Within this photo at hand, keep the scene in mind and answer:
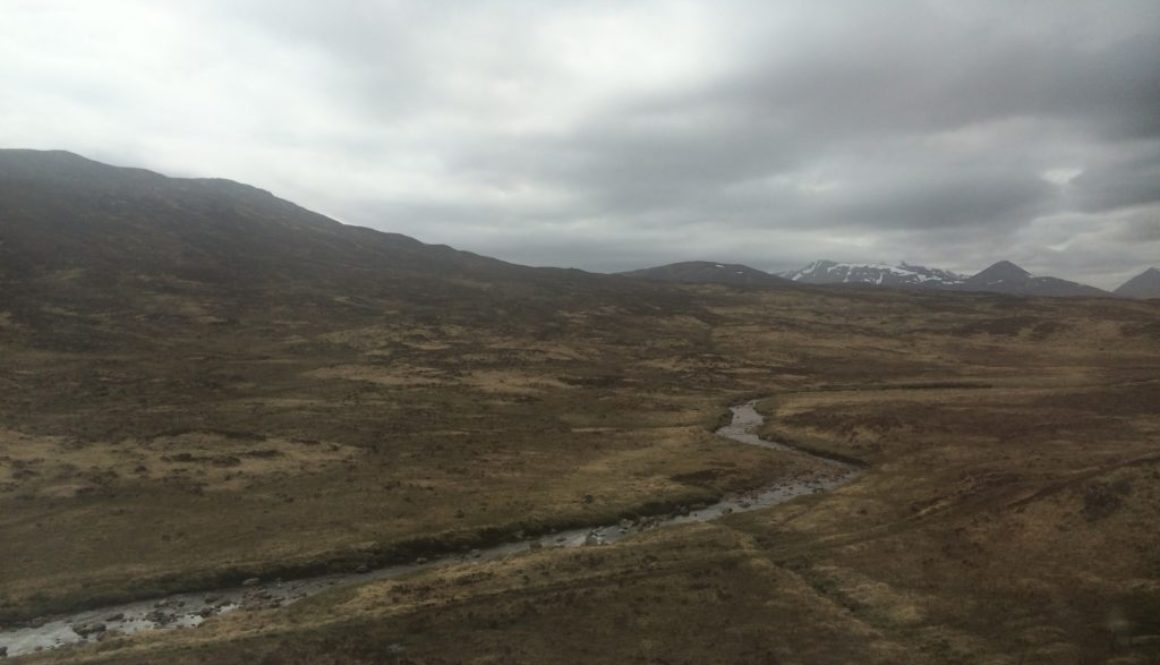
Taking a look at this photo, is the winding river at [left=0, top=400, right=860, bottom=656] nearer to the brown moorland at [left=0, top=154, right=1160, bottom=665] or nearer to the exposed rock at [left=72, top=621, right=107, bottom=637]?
the exposed rock at [left=72, top=621, right=107, bottom=637]

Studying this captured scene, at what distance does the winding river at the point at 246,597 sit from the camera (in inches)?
1230

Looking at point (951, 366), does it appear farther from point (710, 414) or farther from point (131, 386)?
point (131, 386)

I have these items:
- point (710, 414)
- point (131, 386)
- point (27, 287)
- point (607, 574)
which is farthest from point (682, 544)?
point (27, 287)

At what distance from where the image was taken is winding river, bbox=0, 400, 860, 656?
103 ft

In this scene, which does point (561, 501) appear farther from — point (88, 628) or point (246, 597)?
point (88, 628)

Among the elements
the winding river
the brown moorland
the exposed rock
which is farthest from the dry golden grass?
the exposed rock

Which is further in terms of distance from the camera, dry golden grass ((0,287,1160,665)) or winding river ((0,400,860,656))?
winding river ((0,400,860,656))

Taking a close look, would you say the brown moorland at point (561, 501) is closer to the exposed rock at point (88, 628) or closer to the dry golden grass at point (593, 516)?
the dry golden grass at point (593, 516)

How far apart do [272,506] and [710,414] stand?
56462mm

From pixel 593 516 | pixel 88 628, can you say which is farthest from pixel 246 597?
pixel 593 516

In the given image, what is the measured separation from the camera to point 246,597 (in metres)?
35.8

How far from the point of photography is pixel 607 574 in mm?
36469

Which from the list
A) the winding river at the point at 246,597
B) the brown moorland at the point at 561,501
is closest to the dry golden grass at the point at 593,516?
the brown moorland at the point at 561,501

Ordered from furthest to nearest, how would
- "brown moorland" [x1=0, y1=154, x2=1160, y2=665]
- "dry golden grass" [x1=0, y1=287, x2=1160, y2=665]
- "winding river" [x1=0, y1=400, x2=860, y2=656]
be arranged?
"winding river" [x1=0, y1=400, x2=860, y2=656] → "brown moorland" [x1=0, y1=154, x2=1160, y2=665] → "dry golden grass" [x1=0, y1=287, x2=1160, y2=665]
